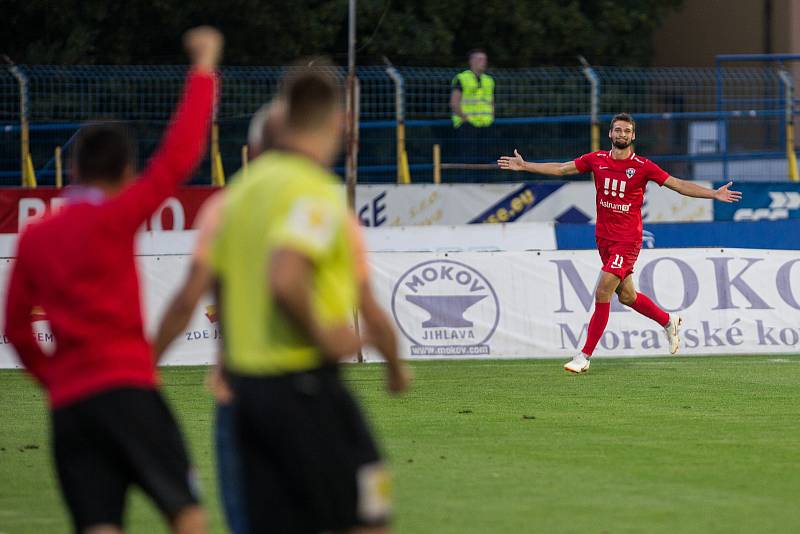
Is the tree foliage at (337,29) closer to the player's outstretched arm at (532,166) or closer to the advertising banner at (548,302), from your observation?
the advertising banner at (548,302)

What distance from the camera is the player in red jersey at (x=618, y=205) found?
→ 15.2 meters

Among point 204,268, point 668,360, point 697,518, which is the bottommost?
point 668,360

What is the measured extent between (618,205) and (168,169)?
1044cm

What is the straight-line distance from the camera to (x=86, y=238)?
5.48 metres

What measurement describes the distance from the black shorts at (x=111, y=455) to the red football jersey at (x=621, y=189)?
10.2 m

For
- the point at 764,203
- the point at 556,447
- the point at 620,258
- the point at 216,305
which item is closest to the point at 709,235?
the point at 764,203

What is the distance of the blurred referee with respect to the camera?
4711 millimetres

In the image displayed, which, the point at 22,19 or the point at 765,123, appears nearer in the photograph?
the point at 765,123

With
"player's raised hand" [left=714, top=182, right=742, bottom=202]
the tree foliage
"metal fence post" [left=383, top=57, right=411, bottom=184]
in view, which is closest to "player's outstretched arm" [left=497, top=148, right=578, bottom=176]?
"player's raised hand" [left=714, top=182, right=742, bottom=202]

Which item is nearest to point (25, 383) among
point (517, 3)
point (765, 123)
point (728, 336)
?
point (728, 336)

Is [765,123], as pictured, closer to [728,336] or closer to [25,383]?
[728,336]

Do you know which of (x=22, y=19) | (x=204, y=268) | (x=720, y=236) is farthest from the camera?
(x=22, y=19)

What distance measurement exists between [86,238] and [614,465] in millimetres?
4892

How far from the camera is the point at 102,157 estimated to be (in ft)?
18.5
